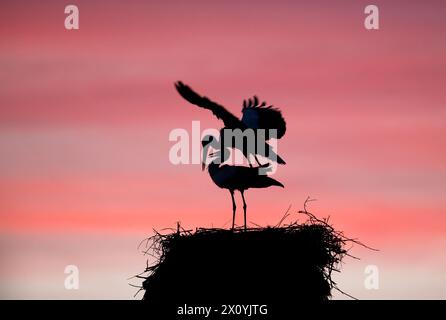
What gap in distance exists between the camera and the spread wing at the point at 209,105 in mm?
16141

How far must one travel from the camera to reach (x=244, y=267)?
14.5 meters

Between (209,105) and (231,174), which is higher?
(209,105)

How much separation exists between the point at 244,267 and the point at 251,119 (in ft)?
8.94

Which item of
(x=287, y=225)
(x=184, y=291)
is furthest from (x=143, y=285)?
(x=287, y=225)

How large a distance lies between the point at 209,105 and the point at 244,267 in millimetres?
2495

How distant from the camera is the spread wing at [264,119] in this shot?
655 inches

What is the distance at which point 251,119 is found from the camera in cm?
1667

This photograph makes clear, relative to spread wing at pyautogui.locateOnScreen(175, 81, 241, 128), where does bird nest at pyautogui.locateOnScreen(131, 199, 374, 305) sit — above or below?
below

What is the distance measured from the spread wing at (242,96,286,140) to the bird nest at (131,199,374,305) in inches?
80.2

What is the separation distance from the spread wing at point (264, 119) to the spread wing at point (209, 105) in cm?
34

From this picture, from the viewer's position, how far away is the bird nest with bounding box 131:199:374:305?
1443 centimetres

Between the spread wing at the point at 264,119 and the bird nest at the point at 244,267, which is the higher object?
the spread wing at the point at 264,119

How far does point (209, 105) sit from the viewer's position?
16.2 metres
